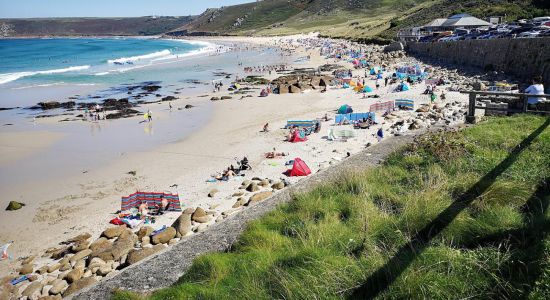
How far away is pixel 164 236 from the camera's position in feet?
28.8

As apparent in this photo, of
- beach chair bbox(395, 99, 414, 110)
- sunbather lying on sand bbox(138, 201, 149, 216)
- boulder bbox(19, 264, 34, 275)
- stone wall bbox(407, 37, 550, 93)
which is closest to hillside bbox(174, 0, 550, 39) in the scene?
stone wall bbox(407, 37, 550, 93)

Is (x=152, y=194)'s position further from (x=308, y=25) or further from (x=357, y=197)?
(x=308, y=25)

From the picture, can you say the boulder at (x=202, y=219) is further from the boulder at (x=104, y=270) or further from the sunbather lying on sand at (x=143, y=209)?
the boulder at (x=104, y=270)

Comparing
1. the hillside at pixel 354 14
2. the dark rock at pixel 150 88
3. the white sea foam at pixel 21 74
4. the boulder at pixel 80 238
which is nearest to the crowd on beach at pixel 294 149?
the boulder at pixel 80 238

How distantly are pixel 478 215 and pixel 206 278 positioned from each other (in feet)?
12.1

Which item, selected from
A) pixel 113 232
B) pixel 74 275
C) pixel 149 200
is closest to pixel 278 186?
pixel 149 200

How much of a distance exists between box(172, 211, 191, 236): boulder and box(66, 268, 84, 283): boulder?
2107 mm

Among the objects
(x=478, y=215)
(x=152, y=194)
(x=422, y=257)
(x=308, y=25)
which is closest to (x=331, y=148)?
(x=152, y=194)

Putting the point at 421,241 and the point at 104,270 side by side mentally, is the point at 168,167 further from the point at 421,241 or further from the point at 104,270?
the point at 421,241

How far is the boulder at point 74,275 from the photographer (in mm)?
7557

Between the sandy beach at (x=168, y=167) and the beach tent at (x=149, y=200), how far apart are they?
30 centimetres

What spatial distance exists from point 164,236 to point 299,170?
187 inches

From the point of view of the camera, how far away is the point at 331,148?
571 inches

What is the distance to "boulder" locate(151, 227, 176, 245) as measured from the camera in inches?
341
